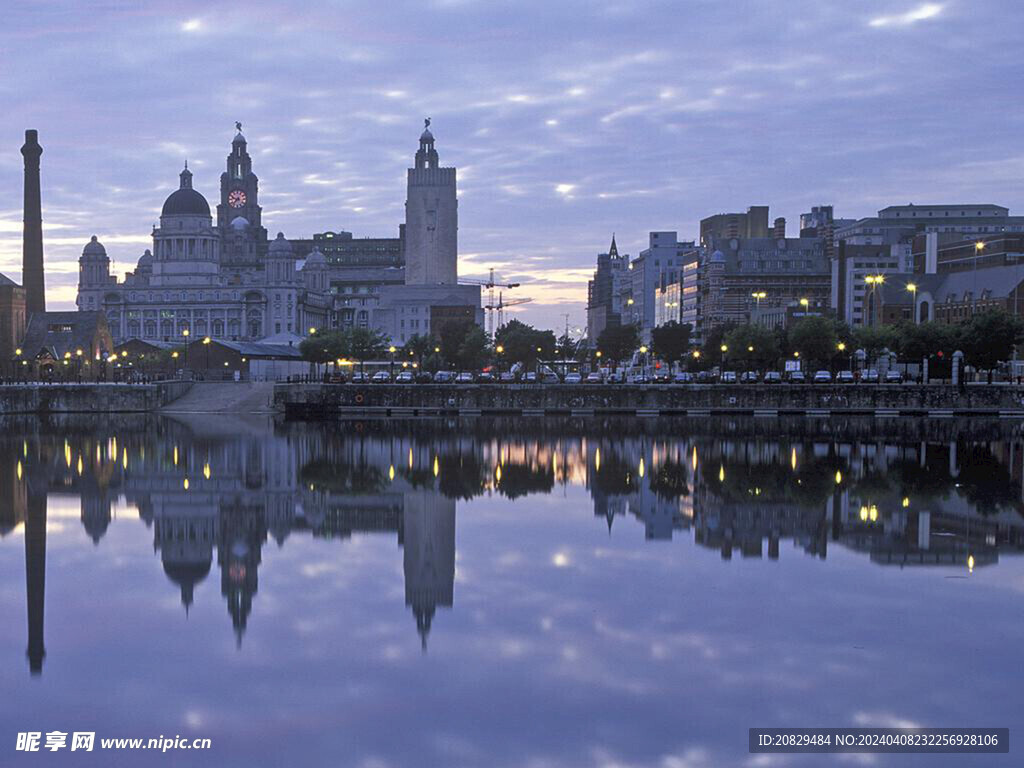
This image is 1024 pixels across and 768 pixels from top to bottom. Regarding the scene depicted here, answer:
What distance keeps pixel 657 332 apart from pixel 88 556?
160065 mm

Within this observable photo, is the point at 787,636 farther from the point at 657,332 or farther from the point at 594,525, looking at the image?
the point at 657,332

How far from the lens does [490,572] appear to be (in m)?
28.5

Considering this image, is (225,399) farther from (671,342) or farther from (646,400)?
(671,342)

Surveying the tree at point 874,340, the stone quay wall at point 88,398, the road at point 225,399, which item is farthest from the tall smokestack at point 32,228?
the tree at point 874,340

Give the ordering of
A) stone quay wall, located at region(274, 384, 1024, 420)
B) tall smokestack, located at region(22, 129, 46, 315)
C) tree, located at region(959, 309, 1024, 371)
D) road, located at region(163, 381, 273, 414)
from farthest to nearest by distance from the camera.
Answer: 1. tall smokestack, located at region(22, 129, 46, 315)
2. road, located at region(163, 381, 273, 414)
3. tree, located at region(959, 309, 1024, 371)
4. stone quay wall, located at region(274, 384, 1024, 420)

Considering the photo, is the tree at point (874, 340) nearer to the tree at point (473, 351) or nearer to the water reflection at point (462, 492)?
the water reflection at point (462, 492)

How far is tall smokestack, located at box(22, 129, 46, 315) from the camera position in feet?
481

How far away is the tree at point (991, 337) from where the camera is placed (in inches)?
4210

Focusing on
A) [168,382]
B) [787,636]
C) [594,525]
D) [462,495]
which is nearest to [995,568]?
[787,636]

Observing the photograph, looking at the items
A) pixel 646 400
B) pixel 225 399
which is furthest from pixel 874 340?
pixel 225 399

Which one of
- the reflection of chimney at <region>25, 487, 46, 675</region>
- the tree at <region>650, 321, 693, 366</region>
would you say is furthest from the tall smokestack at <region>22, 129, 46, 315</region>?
the reflection of chimney at <region>25, 487, 46, 675</region>

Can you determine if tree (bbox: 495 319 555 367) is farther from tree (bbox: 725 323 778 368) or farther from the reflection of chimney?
the reflection of chimney

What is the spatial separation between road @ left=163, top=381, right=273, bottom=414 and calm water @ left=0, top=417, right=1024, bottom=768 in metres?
62.4

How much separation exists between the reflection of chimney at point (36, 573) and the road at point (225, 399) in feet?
225
